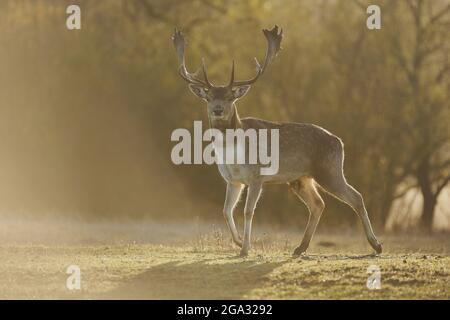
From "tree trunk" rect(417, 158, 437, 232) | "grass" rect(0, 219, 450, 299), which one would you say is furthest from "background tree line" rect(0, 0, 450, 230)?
"grass" rect(0, 219, 450, 299)

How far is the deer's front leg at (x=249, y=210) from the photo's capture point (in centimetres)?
1658

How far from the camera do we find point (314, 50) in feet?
111

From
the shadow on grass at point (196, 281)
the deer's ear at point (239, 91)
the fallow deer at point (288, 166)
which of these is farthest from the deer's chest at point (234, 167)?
the shadow on grass at point (196, 281)

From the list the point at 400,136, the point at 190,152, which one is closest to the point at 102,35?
the point at 190,152

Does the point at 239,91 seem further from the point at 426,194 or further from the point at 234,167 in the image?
the point at 426,194

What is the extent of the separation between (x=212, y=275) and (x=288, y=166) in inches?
130

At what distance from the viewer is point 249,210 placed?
1670 centimetres

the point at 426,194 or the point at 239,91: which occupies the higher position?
the point at 239,91

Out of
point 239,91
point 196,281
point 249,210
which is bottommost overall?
point 196,281


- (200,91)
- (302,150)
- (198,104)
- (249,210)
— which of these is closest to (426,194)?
(198,104)

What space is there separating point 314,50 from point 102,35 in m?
7.85

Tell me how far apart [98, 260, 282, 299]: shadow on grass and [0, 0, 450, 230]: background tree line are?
17.2 metres

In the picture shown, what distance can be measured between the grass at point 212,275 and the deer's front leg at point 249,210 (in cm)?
37

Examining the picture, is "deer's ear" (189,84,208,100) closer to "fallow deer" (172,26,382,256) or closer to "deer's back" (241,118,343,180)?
"fallow deer" (172,26,382,256)
